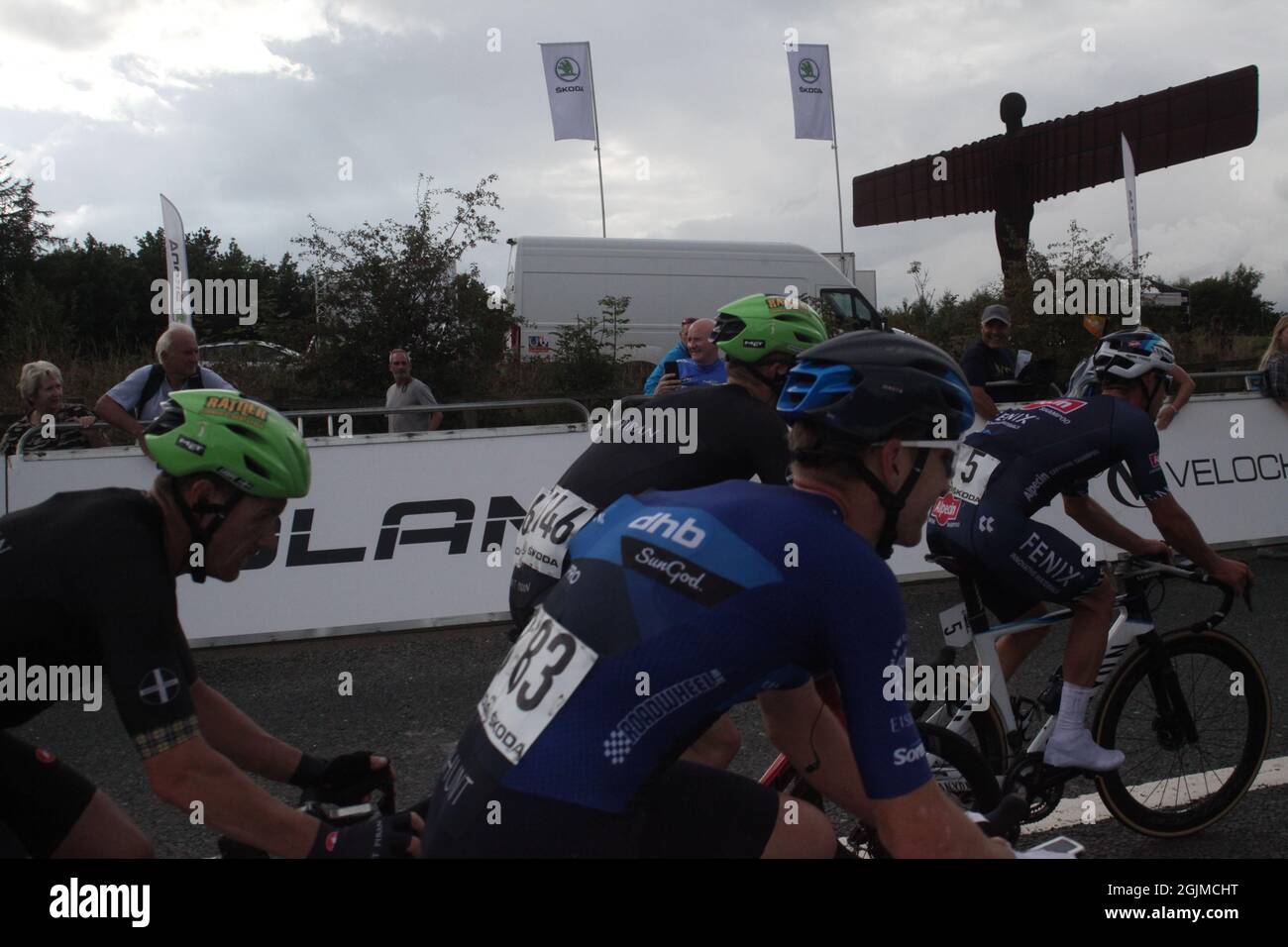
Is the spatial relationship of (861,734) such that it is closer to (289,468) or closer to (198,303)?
(289,468)

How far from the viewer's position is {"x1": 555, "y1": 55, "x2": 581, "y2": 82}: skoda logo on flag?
803 inches

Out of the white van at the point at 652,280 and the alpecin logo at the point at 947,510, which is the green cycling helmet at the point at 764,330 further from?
the white van at the point at 652,280

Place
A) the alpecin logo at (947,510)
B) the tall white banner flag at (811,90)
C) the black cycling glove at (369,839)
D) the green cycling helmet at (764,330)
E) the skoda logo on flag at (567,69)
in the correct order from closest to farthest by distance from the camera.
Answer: the black cycling glove at (369,839) < the green cycling helmet at (764,330) < the alpecin logo at (947,510) < the skoda logo on flag at (567,69) < the tall white banner flag at (811,90)

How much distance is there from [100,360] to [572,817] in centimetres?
1629

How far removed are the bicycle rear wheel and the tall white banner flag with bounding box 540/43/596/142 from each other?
1859 centimetres

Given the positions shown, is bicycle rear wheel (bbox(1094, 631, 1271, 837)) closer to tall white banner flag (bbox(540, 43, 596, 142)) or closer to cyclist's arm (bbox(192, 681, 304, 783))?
cyclist's arm (bbox(192, 681, 304, 783))

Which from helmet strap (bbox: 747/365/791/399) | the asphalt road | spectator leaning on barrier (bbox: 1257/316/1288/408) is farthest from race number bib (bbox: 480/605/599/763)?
spectator leaning on barrier (bbox: 1257/316/1288/408)

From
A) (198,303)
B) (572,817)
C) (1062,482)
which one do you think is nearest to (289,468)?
(572,817)

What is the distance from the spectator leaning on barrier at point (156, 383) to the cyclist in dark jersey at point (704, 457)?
4806 mm

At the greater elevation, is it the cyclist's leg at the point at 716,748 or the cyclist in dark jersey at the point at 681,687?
the cyclist in dark jersey at the point at 681,687

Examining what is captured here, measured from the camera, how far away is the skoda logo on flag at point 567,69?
2041 cm

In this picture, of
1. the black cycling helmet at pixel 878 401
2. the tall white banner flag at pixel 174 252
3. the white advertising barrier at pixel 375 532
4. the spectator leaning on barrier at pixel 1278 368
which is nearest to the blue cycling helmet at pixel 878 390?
the black cycling helmet at pixel 878 401

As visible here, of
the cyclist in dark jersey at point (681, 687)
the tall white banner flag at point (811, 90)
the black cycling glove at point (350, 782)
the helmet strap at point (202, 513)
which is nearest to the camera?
the cyclist in dark jersey at point (681, 687)

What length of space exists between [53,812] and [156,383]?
570 cm
